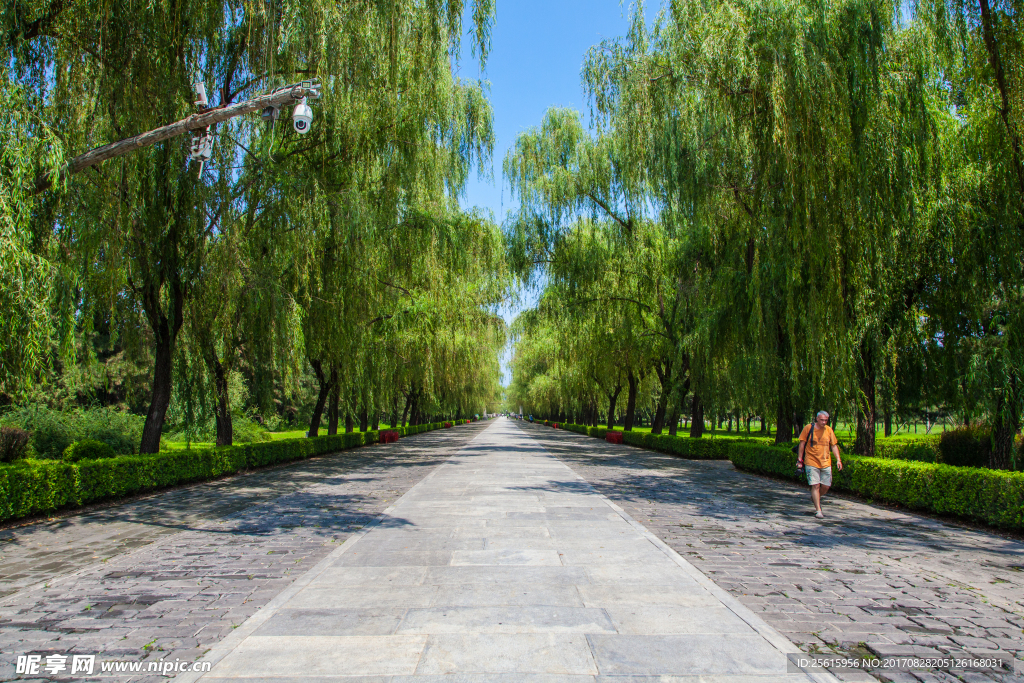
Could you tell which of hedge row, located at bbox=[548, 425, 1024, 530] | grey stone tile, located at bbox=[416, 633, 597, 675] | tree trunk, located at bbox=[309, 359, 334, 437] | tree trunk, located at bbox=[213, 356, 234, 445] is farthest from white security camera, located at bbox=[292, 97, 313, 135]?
tree trunk, located at bbox=[309, 359, 334, 437]

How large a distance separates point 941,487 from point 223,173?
13097mm

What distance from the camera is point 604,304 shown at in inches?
825

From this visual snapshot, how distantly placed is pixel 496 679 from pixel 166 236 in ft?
34.6

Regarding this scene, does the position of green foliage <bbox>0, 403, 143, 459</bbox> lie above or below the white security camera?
below

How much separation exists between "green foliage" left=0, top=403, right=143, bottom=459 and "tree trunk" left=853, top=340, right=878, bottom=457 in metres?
19.9

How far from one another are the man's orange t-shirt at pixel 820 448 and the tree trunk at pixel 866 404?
3.28 m

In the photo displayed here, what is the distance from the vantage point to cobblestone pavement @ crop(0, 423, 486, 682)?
3816 mm

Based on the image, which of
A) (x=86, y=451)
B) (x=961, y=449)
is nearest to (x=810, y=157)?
(x=961, y=449)

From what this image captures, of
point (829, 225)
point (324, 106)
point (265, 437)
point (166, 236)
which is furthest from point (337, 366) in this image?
point (829, 225)

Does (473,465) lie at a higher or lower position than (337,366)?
lower

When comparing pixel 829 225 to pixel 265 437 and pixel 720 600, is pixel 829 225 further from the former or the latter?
pixel 265 437

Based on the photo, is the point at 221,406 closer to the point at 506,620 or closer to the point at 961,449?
the point at 506,620

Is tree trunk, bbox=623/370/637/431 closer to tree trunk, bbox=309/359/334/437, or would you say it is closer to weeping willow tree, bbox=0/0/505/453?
tree trunk, bbox=309/359/334/437

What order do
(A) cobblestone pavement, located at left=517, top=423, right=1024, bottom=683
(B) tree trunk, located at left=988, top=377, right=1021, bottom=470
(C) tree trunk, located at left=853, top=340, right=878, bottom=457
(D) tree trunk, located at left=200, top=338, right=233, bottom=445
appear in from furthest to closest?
(D) tree trunk, located at left=200, top=338, right=233, bottom=445, (C) tree trunk, located at left=853, top=340, right=878, bottom=457, (B) tree trunk, located at left=988, top=377, right=1021, bottom=470, (A) cobblestone pavement, located at left=517, top=423, right=1024, bottom=683
